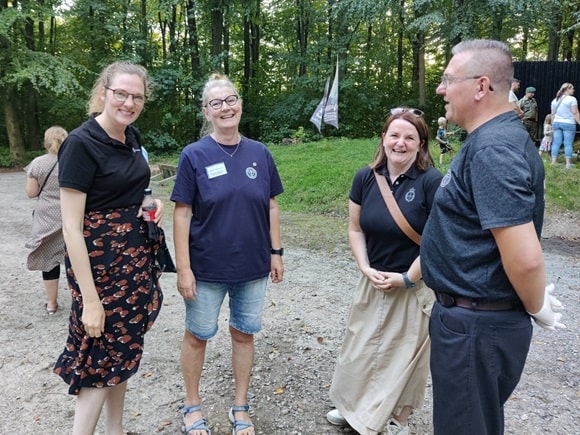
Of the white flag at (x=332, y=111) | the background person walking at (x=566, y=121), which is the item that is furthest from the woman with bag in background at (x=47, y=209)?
the white flag at (x=332, y=111)

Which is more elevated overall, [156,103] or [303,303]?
[156,103]

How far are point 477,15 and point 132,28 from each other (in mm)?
12285

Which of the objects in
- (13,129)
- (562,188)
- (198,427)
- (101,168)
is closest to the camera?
(101,168)

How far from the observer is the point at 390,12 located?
1641cm

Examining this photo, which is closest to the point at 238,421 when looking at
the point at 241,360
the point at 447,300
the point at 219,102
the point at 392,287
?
the point at 241,360

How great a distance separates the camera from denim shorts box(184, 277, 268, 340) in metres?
2.52

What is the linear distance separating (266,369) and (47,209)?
7.72 ft

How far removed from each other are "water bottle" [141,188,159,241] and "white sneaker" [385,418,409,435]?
156cm

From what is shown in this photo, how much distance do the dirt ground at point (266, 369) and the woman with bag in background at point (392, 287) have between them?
1.07 feet

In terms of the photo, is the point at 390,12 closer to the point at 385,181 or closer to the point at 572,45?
the point at 572,45

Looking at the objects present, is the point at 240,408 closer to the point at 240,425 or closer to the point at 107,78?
the point at 240,425

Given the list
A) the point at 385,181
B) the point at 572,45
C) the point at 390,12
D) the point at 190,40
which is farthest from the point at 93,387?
the point at 572,45

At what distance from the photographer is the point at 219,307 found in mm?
2600

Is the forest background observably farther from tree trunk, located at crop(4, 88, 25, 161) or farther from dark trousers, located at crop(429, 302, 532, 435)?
dark trousers, located at crop(429, 302, 532, 435)
